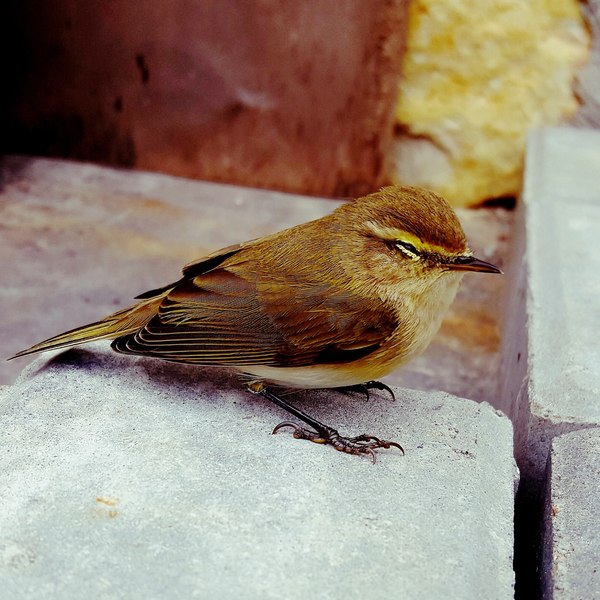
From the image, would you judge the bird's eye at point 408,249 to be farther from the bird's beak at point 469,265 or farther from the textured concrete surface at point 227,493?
the textured concrete surface at point 227,493

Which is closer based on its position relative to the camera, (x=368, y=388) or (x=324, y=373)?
(x=324, y=373)

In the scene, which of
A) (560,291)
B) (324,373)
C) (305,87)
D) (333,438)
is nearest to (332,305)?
(324,373)

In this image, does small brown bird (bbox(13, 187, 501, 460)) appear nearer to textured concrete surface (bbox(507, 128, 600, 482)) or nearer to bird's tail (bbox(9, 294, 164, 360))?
bird's tail (bbox(9, 294, 164, 360))

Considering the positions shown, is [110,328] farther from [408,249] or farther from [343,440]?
[408,249]

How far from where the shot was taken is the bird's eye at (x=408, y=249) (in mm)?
2588

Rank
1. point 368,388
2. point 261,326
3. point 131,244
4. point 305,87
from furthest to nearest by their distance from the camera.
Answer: point 305,87 → point 131,244 → point 368,388 → point 261,326

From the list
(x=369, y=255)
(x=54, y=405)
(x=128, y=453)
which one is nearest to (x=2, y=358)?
(x=54, y=405)

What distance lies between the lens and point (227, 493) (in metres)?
2.34

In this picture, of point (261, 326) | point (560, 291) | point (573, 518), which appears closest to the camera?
point (573, 518)

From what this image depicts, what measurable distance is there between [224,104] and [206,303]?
3362 mm

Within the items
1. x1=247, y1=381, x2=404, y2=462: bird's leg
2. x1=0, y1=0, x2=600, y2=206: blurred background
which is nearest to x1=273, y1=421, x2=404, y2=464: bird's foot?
x1=247, y1=381, x2=404, y2=462: bird's leg

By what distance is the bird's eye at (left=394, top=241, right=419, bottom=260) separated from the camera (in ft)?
8.49

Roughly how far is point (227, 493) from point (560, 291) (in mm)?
1718

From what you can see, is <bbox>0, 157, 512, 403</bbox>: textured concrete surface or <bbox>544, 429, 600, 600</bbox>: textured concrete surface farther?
<bbox>0, 157, 512, 403</bbox>: textured concrete surface
